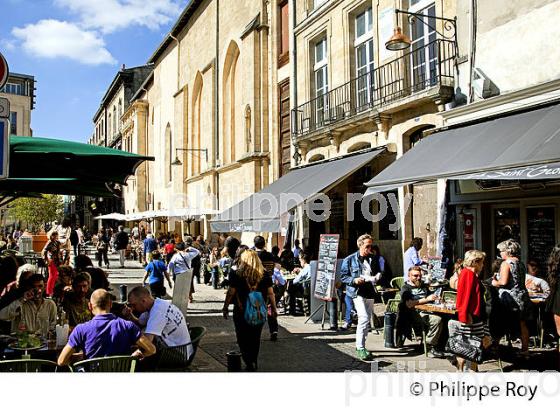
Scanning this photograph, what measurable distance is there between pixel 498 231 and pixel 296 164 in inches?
339

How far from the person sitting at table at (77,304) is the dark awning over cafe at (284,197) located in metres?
6.56

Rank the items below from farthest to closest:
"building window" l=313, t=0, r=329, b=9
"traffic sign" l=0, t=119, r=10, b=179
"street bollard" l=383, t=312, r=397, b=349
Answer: "building window" l=313, t=0, r=329, b=9
"street bollard" l=383, t=312, r=397, b=349
"traffic sign" l=0, t=119, r=10, b=179

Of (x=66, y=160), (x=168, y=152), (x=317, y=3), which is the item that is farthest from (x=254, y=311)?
(x=168, y=152)

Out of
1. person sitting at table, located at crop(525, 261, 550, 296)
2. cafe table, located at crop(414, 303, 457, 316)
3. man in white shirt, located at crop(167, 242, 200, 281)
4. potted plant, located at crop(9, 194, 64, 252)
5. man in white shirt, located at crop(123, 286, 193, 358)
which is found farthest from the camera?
potted plant, located at crop(9, 194, 64, 252)

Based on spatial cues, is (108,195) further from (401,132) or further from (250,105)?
(250,105)

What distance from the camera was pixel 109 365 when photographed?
445 centimetres

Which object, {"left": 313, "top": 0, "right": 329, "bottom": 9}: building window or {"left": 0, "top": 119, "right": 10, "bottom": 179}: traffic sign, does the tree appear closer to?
{"left": 313, "top": 0, "right": 329, "bottom": 9}: building window

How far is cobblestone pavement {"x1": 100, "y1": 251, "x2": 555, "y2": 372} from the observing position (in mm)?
7016

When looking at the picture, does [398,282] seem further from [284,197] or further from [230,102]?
[230,102]

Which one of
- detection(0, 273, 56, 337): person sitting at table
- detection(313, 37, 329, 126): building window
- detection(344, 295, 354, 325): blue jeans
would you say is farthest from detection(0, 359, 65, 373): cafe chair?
detection(313, 37, 329, 126): building window

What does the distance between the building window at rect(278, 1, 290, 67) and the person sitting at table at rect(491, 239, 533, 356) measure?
1383cm

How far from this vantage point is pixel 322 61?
1725 centimetres

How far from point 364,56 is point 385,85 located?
2.21m

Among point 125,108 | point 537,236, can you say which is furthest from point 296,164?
point 125,108
